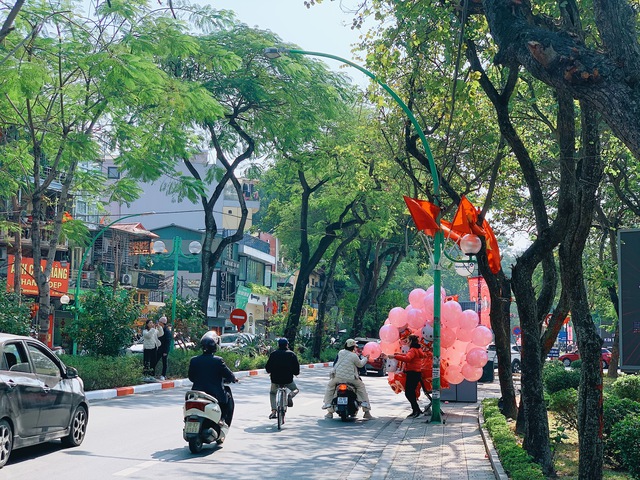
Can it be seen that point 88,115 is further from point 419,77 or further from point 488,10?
point 488,10

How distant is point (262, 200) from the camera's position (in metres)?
75.4

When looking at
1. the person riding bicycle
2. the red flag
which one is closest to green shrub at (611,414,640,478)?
the person riding bicycle

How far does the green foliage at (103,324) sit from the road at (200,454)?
3.29 metres

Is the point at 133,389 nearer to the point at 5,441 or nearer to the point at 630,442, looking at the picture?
the point at 5,441

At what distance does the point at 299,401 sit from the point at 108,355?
545cm

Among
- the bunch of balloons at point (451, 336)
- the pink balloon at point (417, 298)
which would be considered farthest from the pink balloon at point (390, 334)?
the pink balloon at point (417, 298)

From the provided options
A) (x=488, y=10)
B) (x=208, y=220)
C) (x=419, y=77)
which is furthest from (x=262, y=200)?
(x=488, y=10)

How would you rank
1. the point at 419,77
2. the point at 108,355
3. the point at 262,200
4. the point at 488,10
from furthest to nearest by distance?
the point at 262,200 < the point at 108,355 < the point at 419,77 < the point at 488,10

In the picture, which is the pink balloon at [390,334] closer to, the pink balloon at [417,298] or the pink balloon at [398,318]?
the pink balloon at [398,318]

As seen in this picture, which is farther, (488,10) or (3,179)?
(3,179)

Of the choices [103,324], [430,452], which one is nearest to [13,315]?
[103,324]

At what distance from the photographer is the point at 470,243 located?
15.6 m

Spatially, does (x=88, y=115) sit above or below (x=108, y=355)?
above

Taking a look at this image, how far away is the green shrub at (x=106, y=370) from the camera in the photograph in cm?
2088
